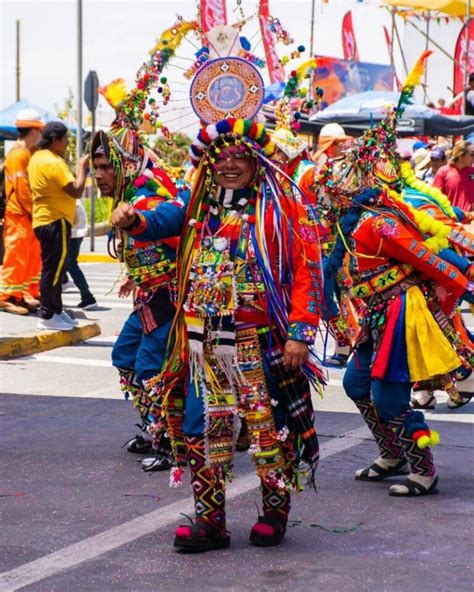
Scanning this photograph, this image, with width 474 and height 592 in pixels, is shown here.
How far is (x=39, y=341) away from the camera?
11.3m

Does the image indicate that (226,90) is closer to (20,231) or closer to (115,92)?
(115,92)

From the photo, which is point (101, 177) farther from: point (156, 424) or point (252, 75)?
point (156, 424)

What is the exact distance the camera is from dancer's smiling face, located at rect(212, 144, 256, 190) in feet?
17.4

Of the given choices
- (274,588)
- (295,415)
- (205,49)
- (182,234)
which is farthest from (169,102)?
(274,588)

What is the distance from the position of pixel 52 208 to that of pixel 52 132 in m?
0.70

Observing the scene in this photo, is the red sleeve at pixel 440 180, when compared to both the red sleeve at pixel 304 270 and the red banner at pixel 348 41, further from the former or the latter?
the red banner at pixel 348 41

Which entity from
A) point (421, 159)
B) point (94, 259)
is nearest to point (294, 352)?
point (421, 159)

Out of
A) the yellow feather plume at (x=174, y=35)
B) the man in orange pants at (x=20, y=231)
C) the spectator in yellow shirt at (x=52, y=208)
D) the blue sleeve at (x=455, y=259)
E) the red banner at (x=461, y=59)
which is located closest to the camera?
the blue sleeve at (x=455, y=259)

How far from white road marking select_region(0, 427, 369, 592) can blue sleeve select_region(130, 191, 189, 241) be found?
1275mm

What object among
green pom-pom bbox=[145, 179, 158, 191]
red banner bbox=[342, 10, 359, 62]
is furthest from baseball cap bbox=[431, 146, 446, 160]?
red banner bbox=[342, 10, 359, 62]

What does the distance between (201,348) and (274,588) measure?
1083mm

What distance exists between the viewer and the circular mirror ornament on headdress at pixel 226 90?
5.88 meters

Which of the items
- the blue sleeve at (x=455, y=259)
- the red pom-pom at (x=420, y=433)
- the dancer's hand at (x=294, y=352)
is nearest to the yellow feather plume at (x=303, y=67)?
the blue sleeve at (x=455, y=259)

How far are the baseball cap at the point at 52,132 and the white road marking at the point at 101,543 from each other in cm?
566
